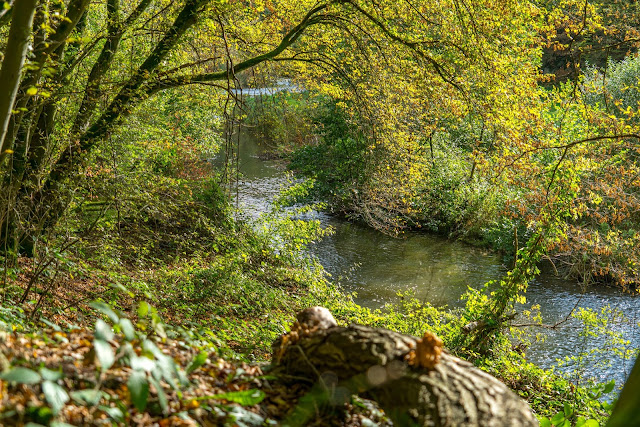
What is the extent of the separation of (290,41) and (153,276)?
152 inches

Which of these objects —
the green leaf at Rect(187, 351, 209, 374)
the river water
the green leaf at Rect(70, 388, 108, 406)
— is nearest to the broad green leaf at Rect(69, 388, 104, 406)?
the green leaf at Rect(70, 388, 108, 406)

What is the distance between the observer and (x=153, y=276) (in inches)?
297

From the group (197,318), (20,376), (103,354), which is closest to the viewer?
(20,376)

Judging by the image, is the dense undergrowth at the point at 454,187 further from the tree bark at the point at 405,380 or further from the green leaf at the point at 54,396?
the green leaf at the point at 54,396

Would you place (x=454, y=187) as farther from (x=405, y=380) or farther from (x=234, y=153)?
(x=405, y=380)

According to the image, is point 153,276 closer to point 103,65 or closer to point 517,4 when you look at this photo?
point 103,65

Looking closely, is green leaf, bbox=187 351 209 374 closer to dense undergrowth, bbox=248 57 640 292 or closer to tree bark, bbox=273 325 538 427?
tree bark, bbox=273 325 538 427

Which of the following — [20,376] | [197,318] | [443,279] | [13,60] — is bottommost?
[443,279]

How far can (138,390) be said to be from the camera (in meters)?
1.82

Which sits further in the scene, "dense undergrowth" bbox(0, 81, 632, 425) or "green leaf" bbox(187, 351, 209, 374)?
"green leaf" bbox(187, 351, 209, 374)

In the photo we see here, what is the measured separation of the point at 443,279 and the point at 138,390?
1023cm

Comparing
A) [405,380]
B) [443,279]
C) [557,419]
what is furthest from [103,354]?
[443,279]

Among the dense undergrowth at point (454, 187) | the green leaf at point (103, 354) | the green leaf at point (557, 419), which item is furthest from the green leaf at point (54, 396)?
the dense undergrowth at point (454, 187)

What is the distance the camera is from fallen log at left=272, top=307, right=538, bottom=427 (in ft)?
7.11
